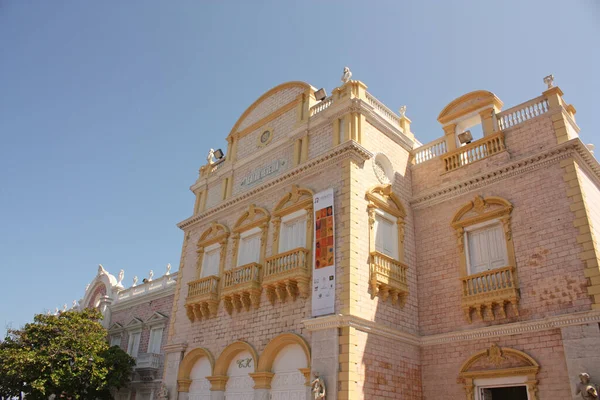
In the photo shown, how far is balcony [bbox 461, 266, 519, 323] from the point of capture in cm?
1416

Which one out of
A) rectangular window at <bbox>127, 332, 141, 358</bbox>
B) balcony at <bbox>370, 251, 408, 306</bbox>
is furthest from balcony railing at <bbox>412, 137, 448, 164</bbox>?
rectangular window at <bbox>127, 332, 141, 358</bbox>

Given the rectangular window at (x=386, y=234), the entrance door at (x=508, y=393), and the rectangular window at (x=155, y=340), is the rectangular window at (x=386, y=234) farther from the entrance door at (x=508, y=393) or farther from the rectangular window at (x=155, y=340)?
the rectangular window at (x=155, y=340)

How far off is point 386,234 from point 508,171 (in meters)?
4.39

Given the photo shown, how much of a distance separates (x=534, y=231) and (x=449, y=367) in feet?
15.8

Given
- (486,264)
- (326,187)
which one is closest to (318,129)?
(326,187)

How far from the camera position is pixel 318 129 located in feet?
61.0

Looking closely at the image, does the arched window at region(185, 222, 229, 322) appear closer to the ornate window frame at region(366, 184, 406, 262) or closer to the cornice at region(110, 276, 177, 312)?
the cornice at region(110, 276, 177, 312)

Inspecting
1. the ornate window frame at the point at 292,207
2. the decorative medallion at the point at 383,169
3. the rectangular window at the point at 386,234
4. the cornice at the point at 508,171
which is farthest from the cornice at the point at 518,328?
the decorative medallion at the point at 383,169

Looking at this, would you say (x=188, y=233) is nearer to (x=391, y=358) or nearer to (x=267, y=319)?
(x=267, y=319)

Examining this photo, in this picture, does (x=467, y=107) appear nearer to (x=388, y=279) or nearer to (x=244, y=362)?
(x=388, y=279)

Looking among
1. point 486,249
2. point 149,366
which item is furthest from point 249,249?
point 149,366

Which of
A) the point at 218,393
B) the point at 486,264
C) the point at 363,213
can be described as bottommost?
the point at 218,393

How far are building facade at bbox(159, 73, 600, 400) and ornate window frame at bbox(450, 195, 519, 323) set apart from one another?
5 centimetres

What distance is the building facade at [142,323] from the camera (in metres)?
24.4
